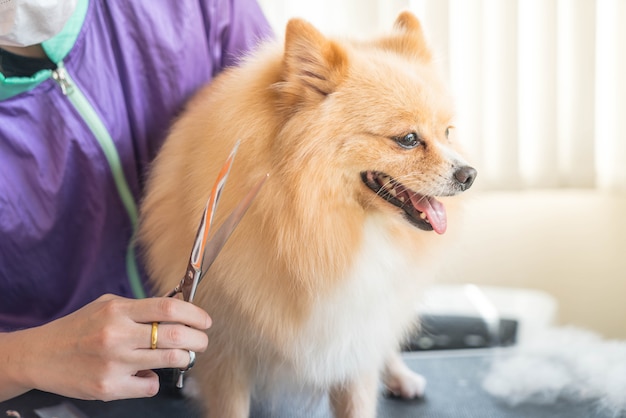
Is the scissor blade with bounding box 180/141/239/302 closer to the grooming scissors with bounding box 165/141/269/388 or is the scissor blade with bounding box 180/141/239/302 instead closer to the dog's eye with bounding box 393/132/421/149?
the grooming scissors with bounding box 165/141/269/388

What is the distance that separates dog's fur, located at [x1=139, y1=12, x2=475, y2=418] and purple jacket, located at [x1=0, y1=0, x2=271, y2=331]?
164mm

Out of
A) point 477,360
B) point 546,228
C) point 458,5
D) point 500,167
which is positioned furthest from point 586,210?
point 477,360

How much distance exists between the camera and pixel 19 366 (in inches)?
31.2

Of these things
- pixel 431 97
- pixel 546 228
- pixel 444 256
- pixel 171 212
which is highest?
pixel 431 97

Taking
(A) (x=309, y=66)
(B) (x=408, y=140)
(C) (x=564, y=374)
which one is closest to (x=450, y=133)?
(B) (x=408, y=140)

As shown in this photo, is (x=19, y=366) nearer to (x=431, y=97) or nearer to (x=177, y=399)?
(x=177, y=399)

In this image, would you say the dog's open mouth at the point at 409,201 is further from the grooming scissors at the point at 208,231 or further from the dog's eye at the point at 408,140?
the grooming scissors at the point at 208,231

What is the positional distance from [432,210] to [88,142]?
0.49m

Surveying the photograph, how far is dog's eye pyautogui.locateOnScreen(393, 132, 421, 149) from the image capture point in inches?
32.4

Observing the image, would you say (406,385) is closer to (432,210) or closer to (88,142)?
(432,210)

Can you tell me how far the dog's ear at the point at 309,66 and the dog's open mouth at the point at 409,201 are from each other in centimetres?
12

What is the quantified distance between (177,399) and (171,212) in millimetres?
344

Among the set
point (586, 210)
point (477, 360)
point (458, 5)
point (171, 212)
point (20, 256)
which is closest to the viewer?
point (171, 212)

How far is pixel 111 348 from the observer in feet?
2.33
